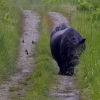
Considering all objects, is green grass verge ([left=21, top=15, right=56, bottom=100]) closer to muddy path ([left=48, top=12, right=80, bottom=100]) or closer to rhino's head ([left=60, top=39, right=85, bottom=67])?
muddy path ([left=48, top=12, right=80, bottom=100])

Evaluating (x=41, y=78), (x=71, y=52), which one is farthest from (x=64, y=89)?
(x=71, y=52)

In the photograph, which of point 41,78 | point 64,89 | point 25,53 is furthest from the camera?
point 25,53

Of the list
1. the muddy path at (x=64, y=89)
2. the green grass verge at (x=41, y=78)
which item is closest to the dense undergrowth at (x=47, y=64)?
the green grass verge at (x=41, y=78)

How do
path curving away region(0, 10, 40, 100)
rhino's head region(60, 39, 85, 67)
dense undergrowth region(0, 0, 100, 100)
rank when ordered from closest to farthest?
dense undergrowth region(0, 0, 100, 100) → path curving away region(0, 10, 40, 100) → rhino's head region(60, 39, 85, 67)

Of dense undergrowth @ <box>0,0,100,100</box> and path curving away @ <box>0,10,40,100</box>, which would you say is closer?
dense undergrowth @ <box>0,0,100,100</box>

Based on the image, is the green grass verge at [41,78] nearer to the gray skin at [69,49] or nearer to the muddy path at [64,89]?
the muddy path at [64,89]

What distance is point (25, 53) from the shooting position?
1281cm

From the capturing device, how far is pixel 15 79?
30.0 feet

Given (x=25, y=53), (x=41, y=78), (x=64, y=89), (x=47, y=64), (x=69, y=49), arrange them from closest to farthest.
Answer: (x=64, y=89), (x=41, y=78), (x=69, y=49), (x=47, y=64), (x=25, y=53)

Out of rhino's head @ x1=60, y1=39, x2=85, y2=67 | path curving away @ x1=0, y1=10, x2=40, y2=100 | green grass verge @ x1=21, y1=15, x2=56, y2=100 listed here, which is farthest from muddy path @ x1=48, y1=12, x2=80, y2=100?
path curving away @ x1=0, y1=10, x2=40, y2=100

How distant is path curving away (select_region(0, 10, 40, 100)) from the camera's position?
8.26 meters

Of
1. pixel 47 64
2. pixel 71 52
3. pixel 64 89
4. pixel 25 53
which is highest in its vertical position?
pixel 71 52

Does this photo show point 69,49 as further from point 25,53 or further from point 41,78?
point 25,53

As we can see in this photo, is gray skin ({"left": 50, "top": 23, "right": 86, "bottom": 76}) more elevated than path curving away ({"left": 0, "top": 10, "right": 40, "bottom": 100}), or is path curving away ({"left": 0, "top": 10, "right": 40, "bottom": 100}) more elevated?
gray skin ({"left": 50, "top": 23, "right": 86, "bottom": 76})
